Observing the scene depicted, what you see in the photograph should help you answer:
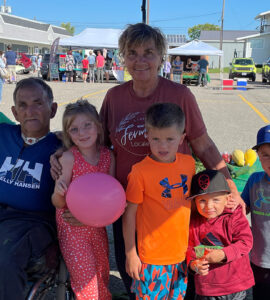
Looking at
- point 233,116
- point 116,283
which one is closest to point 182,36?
point 233,116

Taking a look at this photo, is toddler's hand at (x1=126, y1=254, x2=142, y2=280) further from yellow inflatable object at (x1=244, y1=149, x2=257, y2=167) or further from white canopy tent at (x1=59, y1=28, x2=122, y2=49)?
white canopy tent at (x1=59, y1=28, x2=122, y2=49)

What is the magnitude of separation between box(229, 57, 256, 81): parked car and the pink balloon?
2818cm

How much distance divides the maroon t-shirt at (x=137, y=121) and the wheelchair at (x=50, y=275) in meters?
0.64

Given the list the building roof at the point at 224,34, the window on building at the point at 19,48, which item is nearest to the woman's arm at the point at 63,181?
the window on building at the point at 19,48

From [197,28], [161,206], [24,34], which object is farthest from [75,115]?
[197,28]

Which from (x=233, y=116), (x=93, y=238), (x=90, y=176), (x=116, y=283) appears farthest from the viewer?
(x=233, y=116)

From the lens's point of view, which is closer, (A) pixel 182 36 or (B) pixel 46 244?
(B) pixel 46 244

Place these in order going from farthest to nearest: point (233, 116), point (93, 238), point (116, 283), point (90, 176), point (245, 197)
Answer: point (233, 116)
point (116, 283)
point (245, 197)
point (93, 238)
point (90, 176)

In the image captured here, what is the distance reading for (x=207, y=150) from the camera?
230 centimetres

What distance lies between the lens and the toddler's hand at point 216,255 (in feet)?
6.30

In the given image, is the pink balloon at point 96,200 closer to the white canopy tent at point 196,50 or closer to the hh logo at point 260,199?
the hh logo at point 260,199

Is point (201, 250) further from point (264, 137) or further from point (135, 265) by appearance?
point (264, 137)

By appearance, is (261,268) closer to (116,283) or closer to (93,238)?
(93,238)

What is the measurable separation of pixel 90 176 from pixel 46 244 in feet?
1.96
